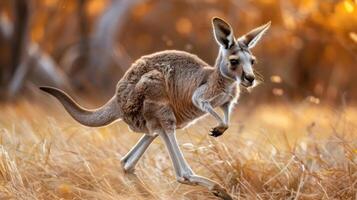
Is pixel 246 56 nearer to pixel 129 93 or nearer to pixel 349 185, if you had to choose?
pixel 129 93

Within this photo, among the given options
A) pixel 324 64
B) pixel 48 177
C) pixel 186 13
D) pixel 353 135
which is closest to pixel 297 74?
pixel 324 64

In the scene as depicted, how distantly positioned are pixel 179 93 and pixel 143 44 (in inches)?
469

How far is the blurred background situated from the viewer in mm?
10414

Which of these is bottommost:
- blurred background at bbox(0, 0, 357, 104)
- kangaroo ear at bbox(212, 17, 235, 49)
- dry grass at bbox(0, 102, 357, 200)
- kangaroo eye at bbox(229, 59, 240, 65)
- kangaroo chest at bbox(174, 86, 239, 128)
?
blurred background at bbox(0, 0, 357, 104)

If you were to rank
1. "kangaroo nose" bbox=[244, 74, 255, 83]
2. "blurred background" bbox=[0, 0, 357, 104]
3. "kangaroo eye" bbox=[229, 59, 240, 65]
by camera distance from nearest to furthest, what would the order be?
"kangaroo nose" bbox=[244, 74, 255, 83] → "kangaroo eye" bbox=[229, 59, 240, 65] → "blurred background" bbox=[0, 0, 357, 104]

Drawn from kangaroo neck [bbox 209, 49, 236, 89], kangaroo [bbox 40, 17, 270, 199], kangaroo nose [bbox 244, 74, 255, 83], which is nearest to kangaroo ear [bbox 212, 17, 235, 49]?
kangaroo [bbox 40, 17, 270, 199]

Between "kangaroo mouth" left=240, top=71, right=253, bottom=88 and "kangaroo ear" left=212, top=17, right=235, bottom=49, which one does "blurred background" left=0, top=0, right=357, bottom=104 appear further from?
"kangaroo mouth" left=240, top=71, right=253, bottom=88

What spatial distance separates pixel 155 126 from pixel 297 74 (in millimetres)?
8766

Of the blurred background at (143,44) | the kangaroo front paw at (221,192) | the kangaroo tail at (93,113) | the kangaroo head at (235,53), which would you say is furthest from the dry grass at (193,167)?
the blurred background at (143,44)

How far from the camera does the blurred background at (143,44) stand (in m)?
10.4

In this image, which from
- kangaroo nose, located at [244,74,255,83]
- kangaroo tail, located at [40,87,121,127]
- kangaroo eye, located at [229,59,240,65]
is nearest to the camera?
kangaroo nose, located at [244,74,255,83]

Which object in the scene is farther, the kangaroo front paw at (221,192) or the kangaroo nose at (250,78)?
the kangaroo front paw at (221,192)

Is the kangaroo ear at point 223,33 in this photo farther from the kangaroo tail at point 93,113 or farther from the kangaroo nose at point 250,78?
the kangaroo tail at point 93,113

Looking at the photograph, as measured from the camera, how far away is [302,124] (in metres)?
7.50
